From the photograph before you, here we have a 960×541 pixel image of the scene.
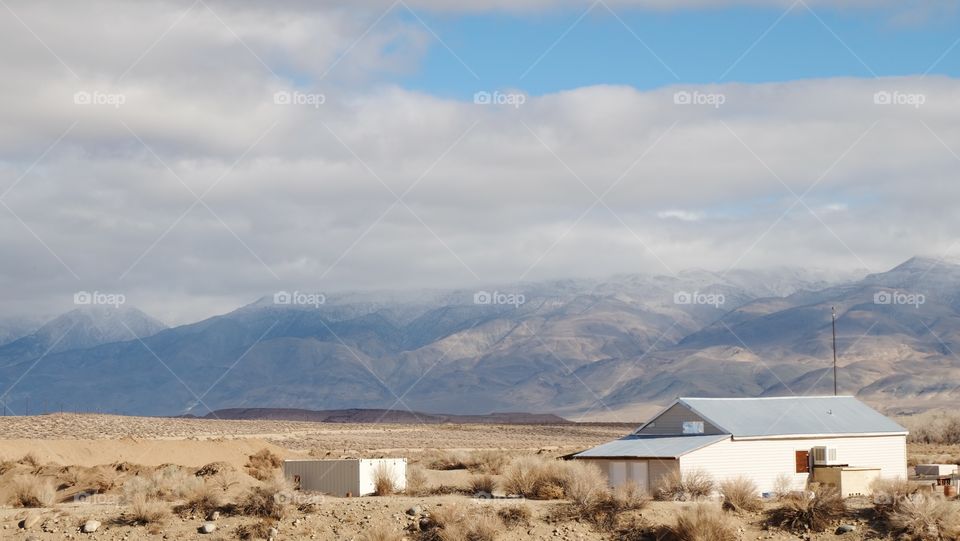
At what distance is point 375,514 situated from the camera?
97.6ft

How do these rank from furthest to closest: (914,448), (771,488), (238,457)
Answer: (914,448) → (238,457) → (771,488)

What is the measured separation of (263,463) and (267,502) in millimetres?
19457

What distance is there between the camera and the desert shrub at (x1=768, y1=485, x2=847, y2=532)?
29.6 meters

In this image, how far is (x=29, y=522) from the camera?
30203mm

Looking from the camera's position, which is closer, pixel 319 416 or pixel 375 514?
pixel 375 514

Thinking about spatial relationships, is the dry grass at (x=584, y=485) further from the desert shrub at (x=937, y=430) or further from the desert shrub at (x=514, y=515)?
the desert shrub at (x=937, y=430)

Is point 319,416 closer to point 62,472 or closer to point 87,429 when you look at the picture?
point 87,429

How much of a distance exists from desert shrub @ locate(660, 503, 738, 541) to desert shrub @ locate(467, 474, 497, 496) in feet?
28.6

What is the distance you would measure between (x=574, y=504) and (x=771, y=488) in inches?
453

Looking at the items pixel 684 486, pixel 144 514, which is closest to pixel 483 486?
pixel 684 486

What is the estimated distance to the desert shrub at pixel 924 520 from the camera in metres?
28.5

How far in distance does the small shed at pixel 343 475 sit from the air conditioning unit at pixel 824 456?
539 inches

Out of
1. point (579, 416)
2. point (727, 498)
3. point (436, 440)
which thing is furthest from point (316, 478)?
point (579, 416)

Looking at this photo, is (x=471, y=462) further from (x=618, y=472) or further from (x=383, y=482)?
(x=383, y=482)
